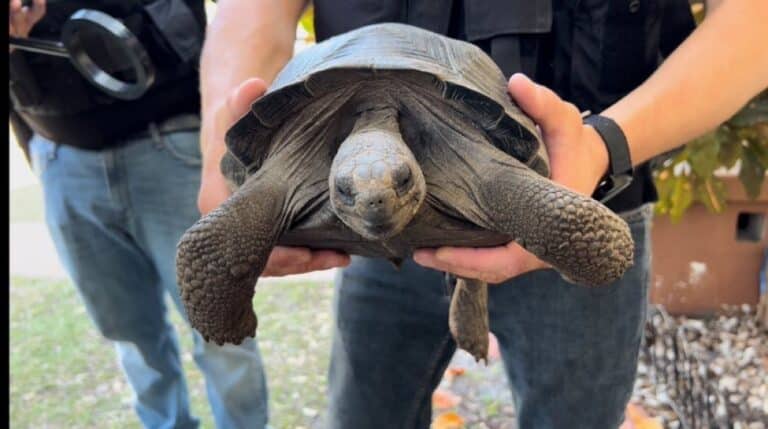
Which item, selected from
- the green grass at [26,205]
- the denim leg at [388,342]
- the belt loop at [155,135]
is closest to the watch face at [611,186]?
the denim leg at [388,342]

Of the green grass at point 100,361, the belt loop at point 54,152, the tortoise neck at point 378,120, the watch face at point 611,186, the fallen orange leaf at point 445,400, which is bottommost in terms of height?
the green grass at point 100,361

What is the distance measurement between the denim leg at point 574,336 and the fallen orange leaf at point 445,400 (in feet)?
4.09

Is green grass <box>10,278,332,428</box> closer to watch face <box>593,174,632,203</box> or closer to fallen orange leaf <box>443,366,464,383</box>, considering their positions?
fallen orange leaf <box>443,366,464,383</box>

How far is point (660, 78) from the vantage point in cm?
94

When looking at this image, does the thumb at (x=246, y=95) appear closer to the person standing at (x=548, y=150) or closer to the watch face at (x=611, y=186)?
the person standing at (x=548, y=150)

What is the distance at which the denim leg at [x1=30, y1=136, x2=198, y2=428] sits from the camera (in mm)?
1593

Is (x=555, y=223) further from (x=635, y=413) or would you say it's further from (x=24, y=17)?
(x=635, y=413)

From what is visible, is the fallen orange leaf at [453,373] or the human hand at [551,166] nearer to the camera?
the human hand at [551,166]

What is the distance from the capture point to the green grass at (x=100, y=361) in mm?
2369

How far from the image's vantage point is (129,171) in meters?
1.56

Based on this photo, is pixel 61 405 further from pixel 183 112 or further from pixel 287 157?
pixel 287 157

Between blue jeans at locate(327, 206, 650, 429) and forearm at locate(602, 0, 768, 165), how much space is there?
0.56 ft

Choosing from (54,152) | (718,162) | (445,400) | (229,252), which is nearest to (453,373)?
(445,400)

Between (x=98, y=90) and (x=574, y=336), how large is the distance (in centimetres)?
107
